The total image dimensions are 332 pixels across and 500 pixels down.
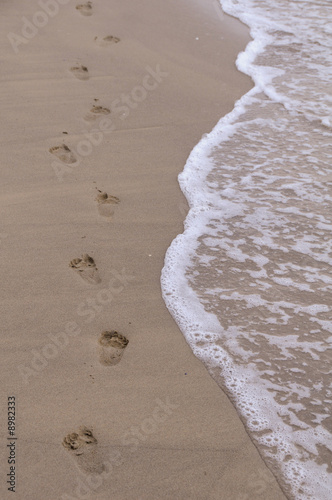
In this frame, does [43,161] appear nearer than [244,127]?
Yes

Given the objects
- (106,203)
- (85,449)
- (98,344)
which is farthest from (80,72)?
(85,449)

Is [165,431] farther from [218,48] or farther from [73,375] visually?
[218,48]

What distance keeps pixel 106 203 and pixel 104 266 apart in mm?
520

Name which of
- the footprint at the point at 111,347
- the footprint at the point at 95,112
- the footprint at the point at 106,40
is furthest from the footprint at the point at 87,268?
the footprint at the point at 106,40

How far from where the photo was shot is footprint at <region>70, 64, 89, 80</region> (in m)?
4.19

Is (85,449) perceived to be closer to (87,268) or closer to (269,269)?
(87,268)

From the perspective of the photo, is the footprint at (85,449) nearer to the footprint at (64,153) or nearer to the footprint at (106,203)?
the footprint at (106,203)

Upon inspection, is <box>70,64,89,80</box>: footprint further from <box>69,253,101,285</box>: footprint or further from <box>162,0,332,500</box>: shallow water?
<box>69,253,101,285</box>: footprint

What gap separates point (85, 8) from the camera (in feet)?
16.9

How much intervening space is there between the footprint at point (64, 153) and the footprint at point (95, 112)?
1.29ft

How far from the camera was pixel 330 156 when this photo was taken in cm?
374

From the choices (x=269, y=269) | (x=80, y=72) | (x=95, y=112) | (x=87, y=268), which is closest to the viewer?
(x=87, y=268)

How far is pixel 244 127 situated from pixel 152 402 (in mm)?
2427

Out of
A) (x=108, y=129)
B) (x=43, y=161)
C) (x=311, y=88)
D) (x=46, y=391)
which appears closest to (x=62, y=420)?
(x=46, y=391)
